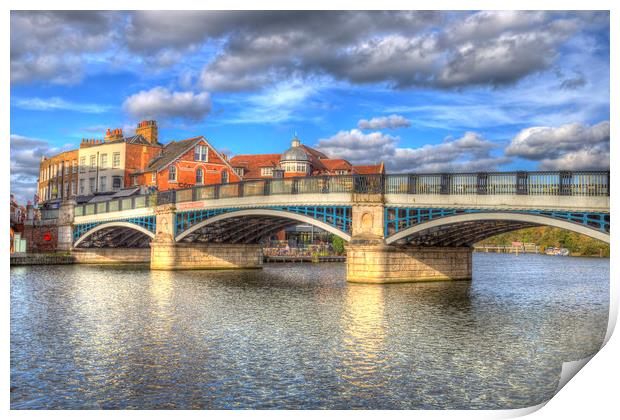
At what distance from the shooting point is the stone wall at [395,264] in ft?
129

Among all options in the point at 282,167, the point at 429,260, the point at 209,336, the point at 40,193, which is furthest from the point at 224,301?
the point at 40,193

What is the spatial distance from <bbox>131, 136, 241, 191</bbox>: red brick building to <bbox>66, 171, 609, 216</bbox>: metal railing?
19.1 meters

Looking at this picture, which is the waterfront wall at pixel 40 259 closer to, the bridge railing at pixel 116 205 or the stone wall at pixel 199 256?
the bridge railing at pixel 116 205

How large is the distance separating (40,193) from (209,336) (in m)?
85.5

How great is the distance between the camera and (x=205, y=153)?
7806 centimetres

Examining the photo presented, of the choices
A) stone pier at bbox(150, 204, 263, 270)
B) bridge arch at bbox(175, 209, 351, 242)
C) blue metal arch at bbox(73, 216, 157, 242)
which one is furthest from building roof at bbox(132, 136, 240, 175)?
bridge arch at bbox(175, 209, 351, 242)

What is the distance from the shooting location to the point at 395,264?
40125 mm

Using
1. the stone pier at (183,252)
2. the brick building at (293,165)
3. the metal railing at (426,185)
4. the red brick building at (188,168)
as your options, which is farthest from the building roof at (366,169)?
the metal railing at (426,185)

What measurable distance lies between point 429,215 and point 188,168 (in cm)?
4508

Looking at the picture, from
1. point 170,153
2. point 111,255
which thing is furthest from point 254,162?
point 111,255

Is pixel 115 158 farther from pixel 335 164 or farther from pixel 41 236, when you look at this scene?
pixel 335 164

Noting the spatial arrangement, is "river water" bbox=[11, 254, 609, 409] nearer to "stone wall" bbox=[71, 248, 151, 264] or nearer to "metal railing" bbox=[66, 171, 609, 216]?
"metal railing" bbox=[66, 171, 609, 216]

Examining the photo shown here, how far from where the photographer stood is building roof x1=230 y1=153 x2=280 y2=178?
9331 cm
